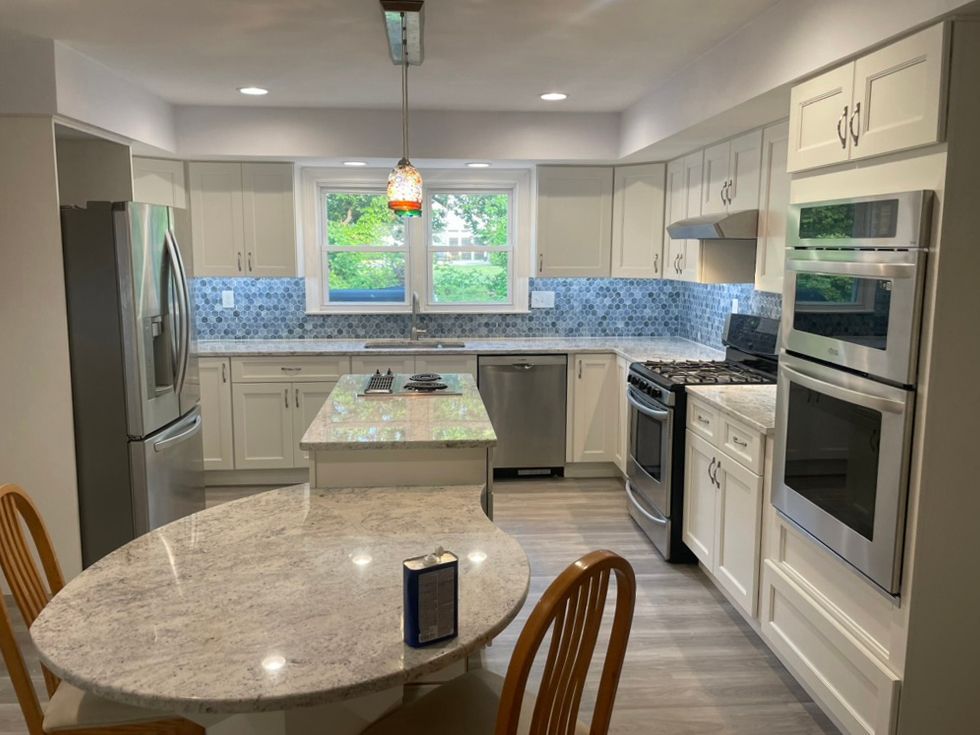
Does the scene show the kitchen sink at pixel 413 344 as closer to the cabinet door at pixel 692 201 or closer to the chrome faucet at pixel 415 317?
the chrome faucet at pixel 415 317

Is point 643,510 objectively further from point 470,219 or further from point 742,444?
point 470,219

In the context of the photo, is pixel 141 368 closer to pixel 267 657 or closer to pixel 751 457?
pixel 267 657

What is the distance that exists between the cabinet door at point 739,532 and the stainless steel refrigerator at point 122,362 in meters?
2.51

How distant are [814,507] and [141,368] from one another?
274cm

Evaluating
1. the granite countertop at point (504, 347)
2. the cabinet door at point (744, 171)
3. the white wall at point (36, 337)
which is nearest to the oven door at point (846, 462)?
the cabinet door at point (744, 171)

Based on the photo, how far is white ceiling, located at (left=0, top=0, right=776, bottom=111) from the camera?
269 centimetres

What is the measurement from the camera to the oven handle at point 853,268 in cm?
197

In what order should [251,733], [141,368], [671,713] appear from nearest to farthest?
[251,733], [671,713], [141,368]

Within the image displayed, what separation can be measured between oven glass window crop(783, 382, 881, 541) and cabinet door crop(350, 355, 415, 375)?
2810 mm

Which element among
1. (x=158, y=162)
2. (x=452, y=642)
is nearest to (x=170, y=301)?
(x=158, y=162)

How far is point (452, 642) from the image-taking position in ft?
4.60

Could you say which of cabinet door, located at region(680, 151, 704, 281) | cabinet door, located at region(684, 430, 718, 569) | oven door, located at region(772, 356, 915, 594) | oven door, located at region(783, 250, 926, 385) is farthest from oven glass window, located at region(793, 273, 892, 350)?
cabinet door, located at region(680, 151, 704, 281)

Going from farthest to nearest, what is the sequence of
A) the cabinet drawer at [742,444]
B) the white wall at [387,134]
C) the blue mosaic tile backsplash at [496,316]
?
the blue mosaic tile backsplash at [496,316] < the white wall at [387,134] < the cabinet drawer at [742,444]

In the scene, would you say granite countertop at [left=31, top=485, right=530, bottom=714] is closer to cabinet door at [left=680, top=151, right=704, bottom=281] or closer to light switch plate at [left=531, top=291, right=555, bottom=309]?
cabinet door at [left=680, top=151, right=704, bottom=281]
